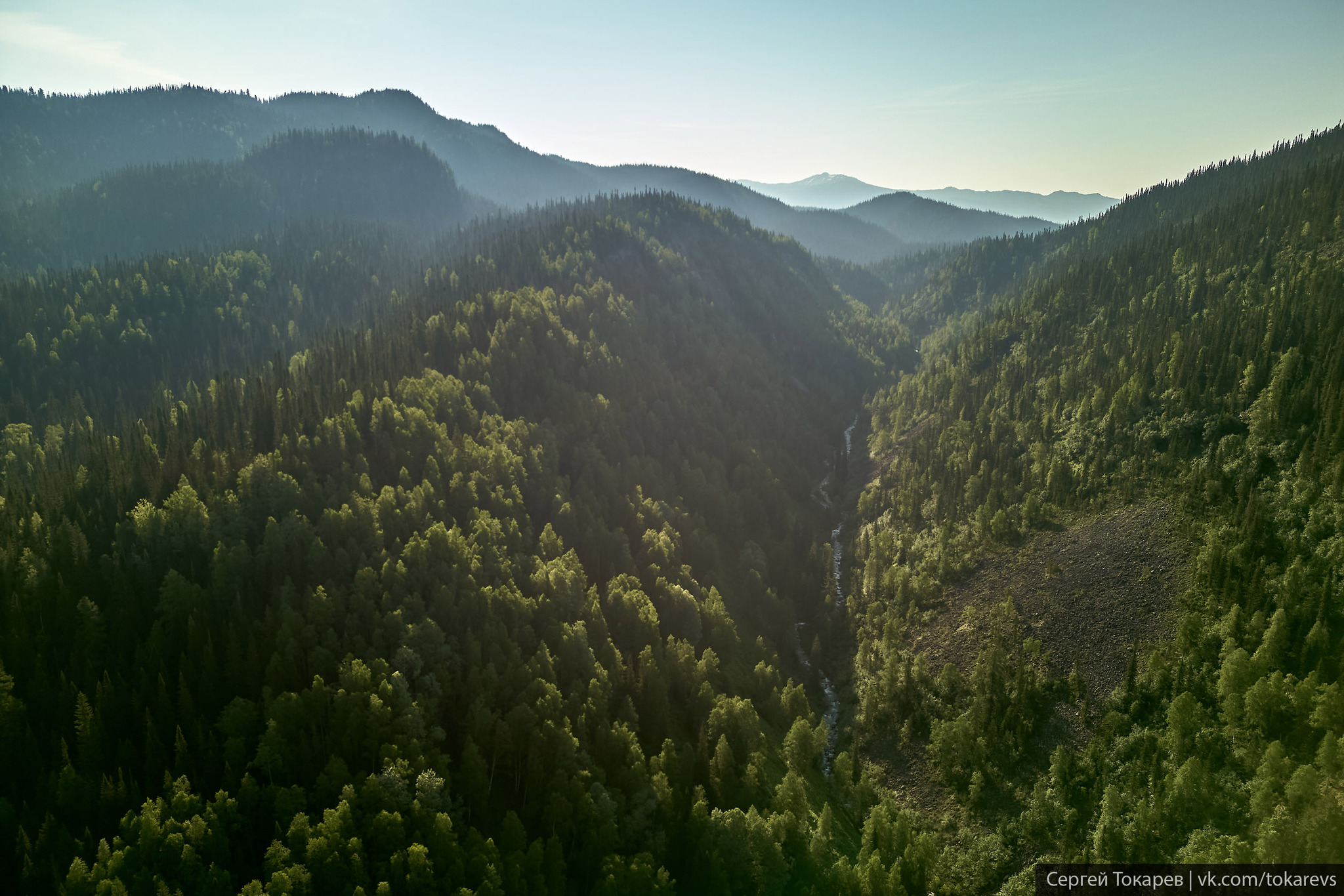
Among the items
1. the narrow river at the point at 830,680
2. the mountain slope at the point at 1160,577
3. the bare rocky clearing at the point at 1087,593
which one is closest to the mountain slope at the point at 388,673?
the narrow river at the point at 830,680

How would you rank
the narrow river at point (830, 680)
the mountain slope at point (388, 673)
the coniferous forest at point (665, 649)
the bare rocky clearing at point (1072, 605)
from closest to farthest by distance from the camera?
the mountain slope at point (388, 673), the coniferous forest at point (665, 649), the bare rocky clearing at point (1072, 605), the narrow river at point (830, 680)

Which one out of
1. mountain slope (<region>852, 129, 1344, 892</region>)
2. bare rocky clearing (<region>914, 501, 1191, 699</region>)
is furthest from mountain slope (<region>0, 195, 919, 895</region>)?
bare rocky clearing (<region>914, 501, 1191, 699</region>)

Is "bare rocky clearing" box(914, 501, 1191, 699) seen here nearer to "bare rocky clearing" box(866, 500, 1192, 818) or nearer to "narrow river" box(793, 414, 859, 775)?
"bare rocky clearing" box(866, 500, 1192, 818)

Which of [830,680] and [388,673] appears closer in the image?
[388,673]

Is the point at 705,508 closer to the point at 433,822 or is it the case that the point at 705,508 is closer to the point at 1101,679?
the point at 1101,679

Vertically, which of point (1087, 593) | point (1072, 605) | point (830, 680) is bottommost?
point (830, 680)

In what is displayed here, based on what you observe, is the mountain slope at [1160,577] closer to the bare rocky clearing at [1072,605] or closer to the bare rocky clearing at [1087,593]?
the bare rocky clearing at [1072,605]

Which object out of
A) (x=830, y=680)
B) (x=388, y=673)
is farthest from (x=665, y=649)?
(x=388, y=673)

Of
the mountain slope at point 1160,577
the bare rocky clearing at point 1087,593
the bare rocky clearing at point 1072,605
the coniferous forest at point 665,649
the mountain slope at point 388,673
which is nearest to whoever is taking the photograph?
the mountain slope at point 388,673

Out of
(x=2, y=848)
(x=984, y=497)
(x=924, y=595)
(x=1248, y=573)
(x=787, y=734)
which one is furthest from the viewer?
(x=984, y=497)

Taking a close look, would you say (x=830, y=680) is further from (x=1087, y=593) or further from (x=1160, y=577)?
(x=1160, y=577)

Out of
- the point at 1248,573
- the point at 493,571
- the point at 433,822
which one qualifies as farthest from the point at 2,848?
the point at 1248,573
